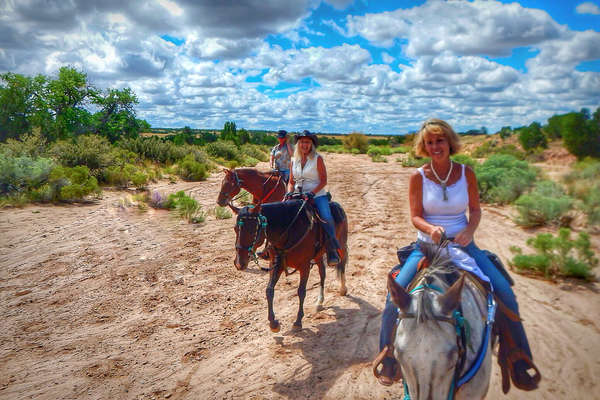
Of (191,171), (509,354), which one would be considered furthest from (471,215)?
(191,171)

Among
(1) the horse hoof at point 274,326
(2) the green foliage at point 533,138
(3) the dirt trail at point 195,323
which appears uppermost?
(2) the green foliage at point 533,138

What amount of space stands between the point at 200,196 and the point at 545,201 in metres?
11.7

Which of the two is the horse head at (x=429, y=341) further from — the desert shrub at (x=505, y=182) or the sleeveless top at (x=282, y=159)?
the desert shrub at (x=505, y=182)

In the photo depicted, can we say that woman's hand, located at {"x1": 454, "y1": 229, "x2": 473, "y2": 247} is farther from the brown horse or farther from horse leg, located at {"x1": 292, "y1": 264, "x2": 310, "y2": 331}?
the brown horse

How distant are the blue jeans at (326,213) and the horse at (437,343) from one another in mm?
2748

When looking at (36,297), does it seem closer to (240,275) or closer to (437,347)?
(240,275)

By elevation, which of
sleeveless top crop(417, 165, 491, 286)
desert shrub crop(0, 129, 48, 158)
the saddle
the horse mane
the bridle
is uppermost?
desert shrub crop(0, 129, 48, 158)

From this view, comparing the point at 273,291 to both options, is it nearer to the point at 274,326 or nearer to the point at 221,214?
the point at 274,326

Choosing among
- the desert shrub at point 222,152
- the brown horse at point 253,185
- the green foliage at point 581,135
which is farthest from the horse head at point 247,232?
the desert shrub at point 222,152

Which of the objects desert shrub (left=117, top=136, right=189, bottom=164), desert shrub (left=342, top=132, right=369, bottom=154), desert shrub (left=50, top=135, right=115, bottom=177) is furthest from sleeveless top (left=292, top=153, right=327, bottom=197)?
desert shrub (left=342, top=132, right=369, bottom=154)

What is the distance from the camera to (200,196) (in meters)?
14.1

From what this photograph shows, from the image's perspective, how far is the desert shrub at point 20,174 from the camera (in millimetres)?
11016

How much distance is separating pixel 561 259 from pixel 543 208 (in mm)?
3166

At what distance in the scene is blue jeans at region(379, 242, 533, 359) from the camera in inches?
108
